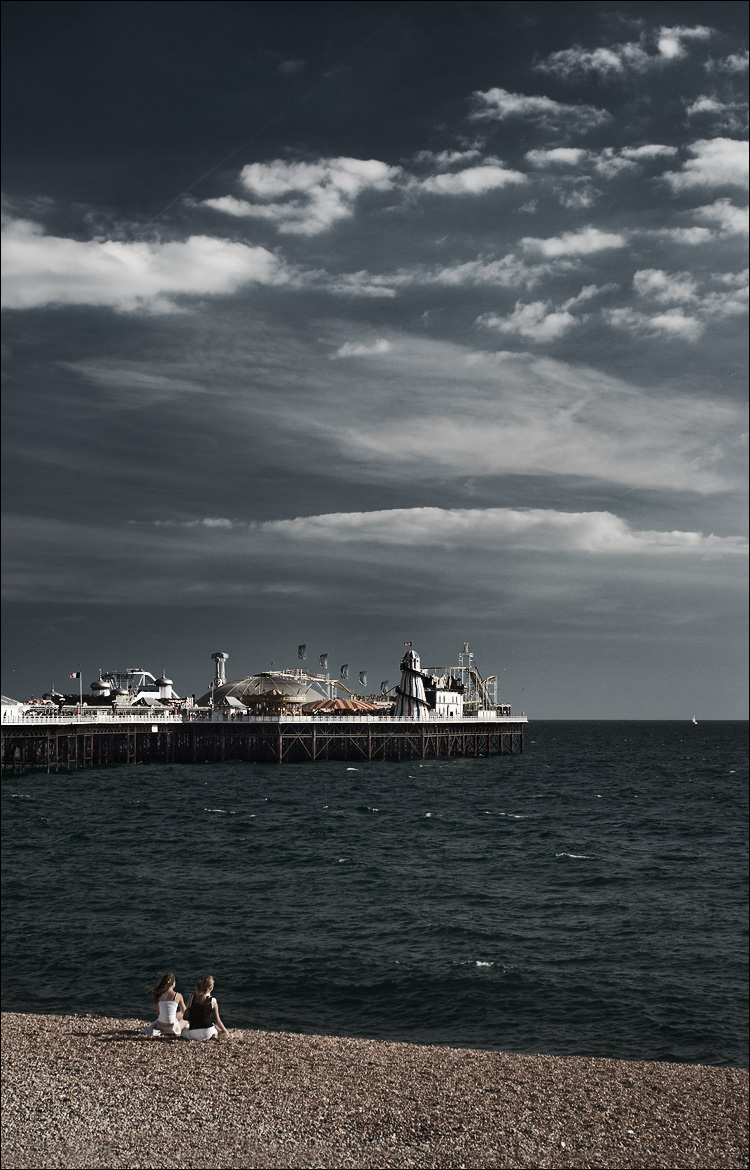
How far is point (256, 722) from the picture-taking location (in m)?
110

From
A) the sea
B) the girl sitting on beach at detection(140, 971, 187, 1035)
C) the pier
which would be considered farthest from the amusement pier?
the girl sitting on beach at detection(140, 971, 187, 1035)

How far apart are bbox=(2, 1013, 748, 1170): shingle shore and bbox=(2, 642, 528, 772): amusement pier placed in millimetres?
79828

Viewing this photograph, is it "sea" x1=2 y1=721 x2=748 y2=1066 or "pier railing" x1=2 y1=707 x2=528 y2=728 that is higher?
"pier railing" x1=2 y1=707 x2=528 y2=728

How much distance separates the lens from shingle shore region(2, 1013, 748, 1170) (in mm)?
12945

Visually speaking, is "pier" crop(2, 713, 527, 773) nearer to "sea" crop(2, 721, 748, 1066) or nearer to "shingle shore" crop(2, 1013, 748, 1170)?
"sea" crop(2, 721, 748, 1066)

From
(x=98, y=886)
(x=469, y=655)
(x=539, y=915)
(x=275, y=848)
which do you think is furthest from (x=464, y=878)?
(x=469, y=655)

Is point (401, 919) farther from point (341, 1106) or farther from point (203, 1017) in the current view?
point (341, 1106)

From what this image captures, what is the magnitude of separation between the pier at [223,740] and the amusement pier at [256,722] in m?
0.14

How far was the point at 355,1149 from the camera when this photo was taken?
13.0m

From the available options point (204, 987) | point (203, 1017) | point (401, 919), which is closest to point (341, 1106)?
point (204, 987)

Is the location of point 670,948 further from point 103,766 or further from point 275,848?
point 103,766

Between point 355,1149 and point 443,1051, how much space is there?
6070 millimetres

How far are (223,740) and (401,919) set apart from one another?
8177 centimetres

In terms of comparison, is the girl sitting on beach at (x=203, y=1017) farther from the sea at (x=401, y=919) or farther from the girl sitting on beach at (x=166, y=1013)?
the sea at (x=401, y=919)
